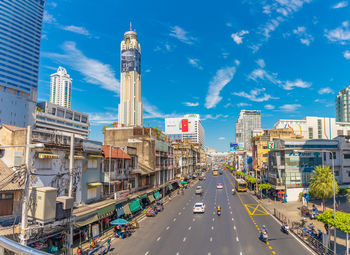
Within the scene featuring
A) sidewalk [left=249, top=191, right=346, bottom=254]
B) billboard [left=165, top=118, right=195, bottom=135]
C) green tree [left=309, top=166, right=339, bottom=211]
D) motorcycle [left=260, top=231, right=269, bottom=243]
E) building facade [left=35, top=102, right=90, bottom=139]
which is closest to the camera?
sidewalk [left=249, top=191, right=346, bottom=254]

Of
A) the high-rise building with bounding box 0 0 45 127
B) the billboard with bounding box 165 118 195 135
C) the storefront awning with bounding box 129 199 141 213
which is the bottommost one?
the storefront awning with bounding box 129 199 141 213

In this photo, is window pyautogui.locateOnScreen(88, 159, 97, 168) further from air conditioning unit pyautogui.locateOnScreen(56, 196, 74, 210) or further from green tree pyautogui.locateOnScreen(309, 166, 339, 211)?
green tree pyautogui.locateOnScreen(309, 166, 339, 211)

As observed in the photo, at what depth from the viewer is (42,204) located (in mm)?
17656

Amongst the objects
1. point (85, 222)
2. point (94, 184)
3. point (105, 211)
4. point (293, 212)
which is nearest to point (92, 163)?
point (94, 184)

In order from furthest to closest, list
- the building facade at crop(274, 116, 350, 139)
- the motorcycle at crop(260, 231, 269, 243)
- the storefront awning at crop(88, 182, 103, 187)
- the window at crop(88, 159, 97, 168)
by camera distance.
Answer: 1. the building facade at crop(274, 116, 350, 139)
2. the window at crop(88, 159, 97, 168)
3. the storefront awning at crop(88, 182, 103, 187)
4. the motorcycle at crop(260, 231, 269, 243)

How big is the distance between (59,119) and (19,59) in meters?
42.6

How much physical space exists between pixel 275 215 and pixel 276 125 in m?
114

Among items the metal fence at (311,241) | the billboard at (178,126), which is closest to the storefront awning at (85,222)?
the metal fence at (311,241)

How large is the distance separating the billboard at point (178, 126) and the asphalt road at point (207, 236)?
5079 centimetres

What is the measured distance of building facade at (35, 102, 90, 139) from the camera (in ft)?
490

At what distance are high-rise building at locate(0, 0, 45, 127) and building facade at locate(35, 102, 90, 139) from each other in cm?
593

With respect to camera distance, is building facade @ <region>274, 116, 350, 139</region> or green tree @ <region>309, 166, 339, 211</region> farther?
building facade @ <region>274, 116, 350, 139</region>

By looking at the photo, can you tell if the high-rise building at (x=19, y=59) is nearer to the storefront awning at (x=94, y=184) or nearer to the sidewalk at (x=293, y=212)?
the storefront awning at (x=94, y=184)

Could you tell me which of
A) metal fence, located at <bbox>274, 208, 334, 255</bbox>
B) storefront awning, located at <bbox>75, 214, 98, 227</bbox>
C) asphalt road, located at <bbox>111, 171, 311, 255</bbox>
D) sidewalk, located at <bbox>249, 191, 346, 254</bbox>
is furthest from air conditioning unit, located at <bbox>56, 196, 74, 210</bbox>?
sidewalk, located at <bbox>249, 191, 346, 254</bbox>
